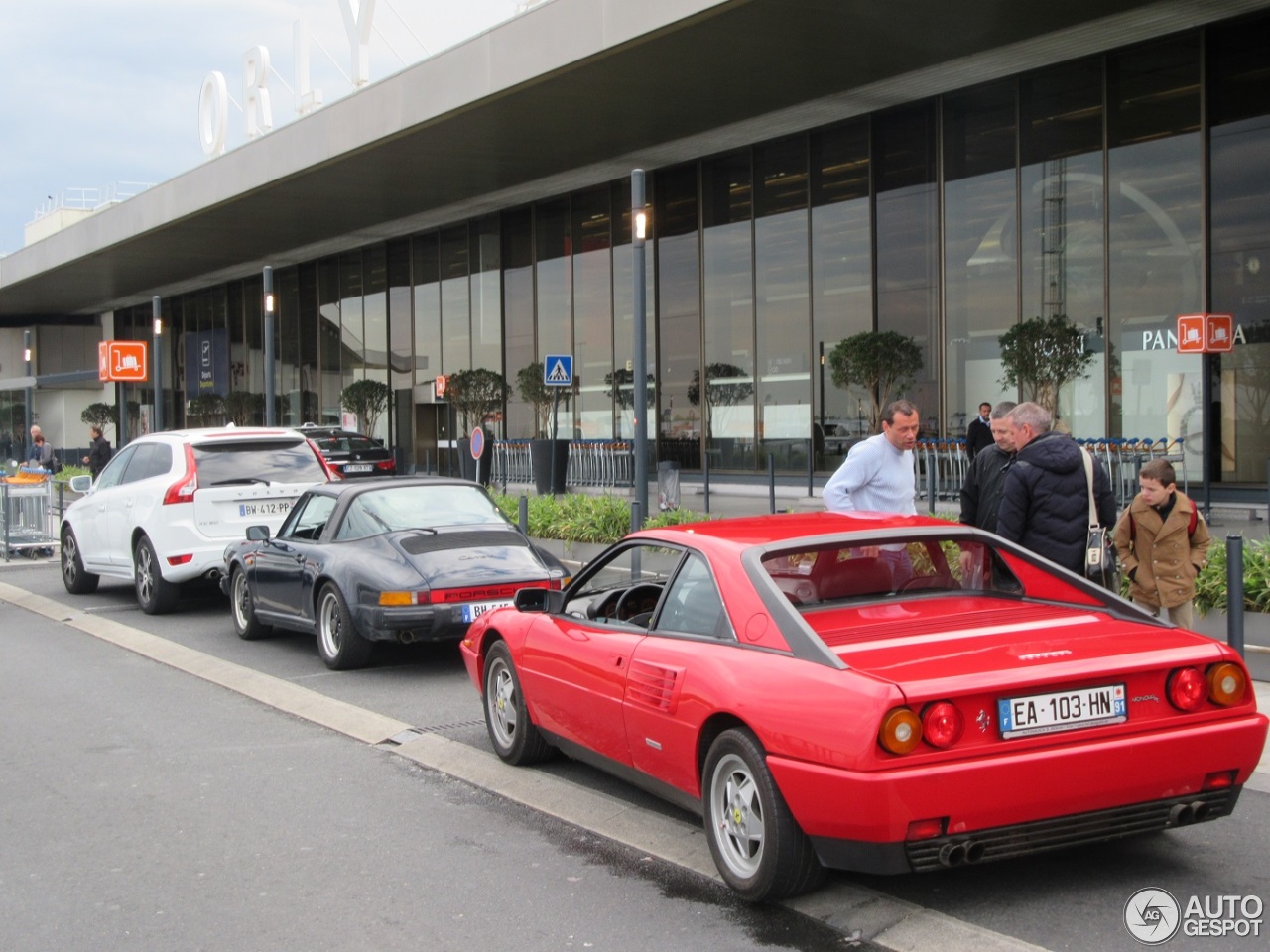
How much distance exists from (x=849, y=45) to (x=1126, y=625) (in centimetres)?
1647

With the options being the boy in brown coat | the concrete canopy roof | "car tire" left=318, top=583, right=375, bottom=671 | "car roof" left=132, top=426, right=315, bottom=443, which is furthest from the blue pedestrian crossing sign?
the boy in brown coat

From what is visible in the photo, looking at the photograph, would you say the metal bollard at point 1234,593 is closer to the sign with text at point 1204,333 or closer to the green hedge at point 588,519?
the green hedge at point 588,519

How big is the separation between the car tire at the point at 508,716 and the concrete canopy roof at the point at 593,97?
517 inches

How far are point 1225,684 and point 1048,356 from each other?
16890 mm

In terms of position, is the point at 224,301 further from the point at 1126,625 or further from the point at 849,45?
the point at 1126,625

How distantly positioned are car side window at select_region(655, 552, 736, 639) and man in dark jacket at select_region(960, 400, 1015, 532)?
99.8 inches

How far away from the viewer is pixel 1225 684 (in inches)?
182

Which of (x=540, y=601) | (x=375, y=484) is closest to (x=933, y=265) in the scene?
(x=375, y=484)

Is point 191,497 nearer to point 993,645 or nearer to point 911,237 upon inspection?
point 993,645

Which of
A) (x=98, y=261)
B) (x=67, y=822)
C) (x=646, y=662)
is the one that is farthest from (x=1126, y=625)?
(x=98, y=261)

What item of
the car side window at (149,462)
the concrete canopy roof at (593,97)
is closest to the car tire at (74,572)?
the car side window at (149,462)

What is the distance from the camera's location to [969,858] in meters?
4.31

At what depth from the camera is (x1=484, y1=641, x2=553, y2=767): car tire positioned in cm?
671

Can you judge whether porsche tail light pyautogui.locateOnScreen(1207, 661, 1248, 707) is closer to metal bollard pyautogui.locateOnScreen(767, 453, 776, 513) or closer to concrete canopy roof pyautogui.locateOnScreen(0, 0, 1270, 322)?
metal bollard pyautogui.locateOnScreen(767, 453, 776, 513)
